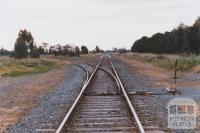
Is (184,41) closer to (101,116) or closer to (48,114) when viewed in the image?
(48,114)

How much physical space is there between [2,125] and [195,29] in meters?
71.2

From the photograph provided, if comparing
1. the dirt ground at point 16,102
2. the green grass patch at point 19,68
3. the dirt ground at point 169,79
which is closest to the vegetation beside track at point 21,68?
the green grass patch at point 19,68

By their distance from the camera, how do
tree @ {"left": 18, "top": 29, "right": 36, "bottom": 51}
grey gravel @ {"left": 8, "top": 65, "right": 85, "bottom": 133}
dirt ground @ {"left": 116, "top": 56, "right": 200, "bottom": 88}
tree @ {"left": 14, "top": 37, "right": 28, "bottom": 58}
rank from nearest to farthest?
grey gravel @ {"left": 8, "top": 65, "right": 85, "bottom": 133} < dirt ground @ {"left": 116, "top": 56, "right": 200, "bottom": 88} < tree @ {"left": 14, "top": 37, "right": 28, "bottom": 58} < tree @ {"left": 18, "top": 29, "right": 36, "bottom": 51}

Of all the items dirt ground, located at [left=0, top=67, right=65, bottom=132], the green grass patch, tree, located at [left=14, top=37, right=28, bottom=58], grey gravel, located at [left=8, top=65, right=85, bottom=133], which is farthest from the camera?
tree, located at [left=14, top=37, right=28, bottom=58]

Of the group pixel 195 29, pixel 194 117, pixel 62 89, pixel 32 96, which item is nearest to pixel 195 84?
pixel 62 89

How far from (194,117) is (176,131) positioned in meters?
1.93

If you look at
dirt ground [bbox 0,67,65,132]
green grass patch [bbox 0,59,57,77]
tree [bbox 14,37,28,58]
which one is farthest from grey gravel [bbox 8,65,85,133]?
tree [bbox 14,37,28,58]

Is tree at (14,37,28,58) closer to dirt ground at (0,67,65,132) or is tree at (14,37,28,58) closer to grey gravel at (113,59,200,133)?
dirt ground at (0,67,65,132)

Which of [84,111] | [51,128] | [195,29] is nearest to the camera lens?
[51,128]

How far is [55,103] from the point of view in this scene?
16.3 m

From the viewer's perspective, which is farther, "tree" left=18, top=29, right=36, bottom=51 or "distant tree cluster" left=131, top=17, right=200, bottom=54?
"tree" left=18, top=29, right=36, bottom=51

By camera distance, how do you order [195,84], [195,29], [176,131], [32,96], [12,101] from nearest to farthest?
[176,131] → [12,101] → [32,96] → [195,84] → [195,29]

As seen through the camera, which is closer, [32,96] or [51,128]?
[51,128]

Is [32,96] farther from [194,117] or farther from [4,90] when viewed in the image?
[194,117]
